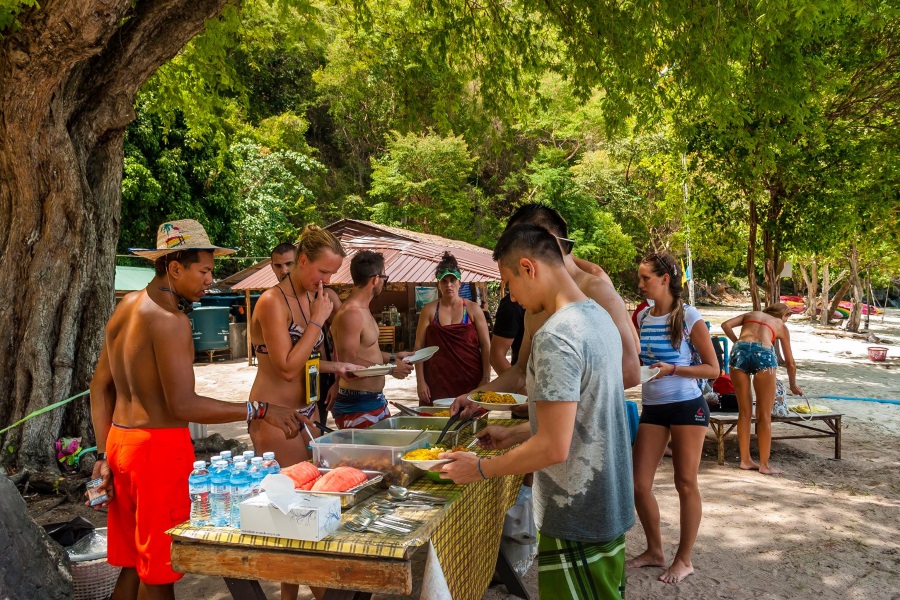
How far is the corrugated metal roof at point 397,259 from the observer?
46.1 feet

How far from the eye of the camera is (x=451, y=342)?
5.74m

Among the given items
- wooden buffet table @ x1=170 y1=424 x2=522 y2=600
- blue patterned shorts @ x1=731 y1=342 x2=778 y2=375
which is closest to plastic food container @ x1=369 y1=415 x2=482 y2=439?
wooden buffet table @ x1=170 y1=424 x2=522 y2=600

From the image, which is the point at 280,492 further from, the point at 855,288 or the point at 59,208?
the point at 855,288

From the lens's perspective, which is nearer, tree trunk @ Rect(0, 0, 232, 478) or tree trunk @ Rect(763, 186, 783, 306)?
tree trunk @ Rect(0, 0, 232, 478)

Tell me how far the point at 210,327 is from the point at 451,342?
1358 cm

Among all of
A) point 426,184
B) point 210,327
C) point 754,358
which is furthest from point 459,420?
point 426,184

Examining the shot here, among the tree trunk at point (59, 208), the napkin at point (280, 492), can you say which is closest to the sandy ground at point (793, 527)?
the napkin at point (280, 492)

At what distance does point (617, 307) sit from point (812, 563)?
2.90 metres

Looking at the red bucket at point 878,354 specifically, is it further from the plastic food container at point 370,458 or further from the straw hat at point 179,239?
the straw hat at point 179,239

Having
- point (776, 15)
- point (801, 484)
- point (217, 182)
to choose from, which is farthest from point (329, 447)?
point (217, 182)

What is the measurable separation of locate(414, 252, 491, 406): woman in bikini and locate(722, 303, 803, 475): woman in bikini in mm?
2916

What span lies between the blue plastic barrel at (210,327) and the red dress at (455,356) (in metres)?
13.1

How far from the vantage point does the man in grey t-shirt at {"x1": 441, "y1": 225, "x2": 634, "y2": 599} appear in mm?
2168

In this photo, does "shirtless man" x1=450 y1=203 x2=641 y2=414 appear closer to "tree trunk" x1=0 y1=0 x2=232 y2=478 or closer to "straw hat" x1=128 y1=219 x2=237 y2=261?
"straw hat" x1=128 y1=219 x2=237 y2=261
